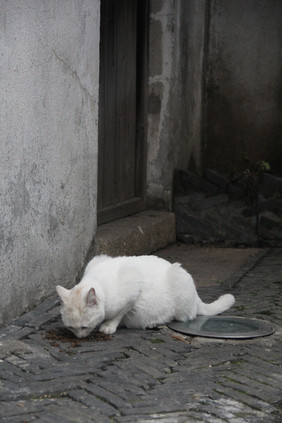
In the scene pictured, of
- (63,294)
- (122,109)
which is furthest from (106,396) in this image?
(122,109)

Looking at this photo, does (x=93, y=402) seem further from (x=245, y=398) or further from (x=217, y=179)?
(x=217, y=179)

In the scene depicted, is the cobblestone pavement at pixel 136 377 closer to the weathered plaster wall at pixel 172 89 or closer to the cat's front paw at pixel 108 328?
the cat's front paw at pixel 108 328

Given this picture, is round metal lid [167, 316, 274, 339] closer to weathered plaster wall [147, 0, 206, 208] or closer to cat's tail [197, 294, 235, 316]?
cat's tail [197, 294, 235, 316]

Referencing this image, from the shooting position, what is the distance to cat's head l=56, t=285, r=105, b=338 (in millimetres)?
4664

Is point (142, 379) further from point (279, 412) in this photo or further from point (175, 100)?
point (175, 100)

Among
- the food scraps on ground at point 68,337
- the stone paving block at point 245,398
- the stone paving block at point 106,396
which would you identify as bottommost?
the food scraps on ground at point 68,337

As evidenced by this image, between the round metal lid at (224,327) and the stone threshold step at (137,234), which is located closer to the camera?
the round metal lid at (224,327)

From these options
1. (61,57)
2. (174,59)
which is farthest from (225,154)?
(61,57)

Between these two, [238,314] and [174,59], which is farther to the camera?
[174,59]

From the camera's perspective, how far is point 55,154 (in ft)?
18.8

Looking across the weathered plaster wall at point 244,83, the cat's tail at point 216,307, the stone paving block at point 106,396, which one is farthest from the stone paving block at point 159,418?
the weathered plaster wall at point 244,83

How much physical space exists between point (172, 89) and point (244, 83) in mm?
1088

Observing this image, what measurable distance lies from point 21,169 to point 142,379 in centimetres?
178

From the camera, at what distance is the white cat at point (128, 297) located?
4703mm
